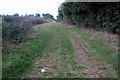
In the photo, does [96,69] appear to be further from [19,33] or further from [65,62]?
[19,33]

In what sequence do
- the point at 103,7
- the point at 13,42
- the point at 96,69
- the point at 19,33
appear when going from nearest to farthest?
the point at 96,69 → the point at 13,42 → the point at 19,33 → the point at 103,7

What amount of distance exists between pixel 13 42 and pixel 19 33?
1215mm

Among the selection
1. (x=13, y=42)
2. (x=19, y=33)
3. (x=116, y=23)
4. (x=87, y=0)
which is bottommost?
(x=13, y=42)

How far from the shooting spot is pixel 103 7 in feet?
46.3

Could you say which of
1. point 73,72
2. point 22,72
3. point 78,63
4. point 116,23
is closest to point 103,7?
point 116,23

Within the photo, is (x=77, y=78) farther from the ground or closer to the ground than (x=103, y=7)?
closer to the ground

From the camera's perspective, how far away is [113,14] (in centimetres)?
1227

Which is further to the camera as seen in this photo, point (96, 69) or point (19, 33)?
point (19, 33)

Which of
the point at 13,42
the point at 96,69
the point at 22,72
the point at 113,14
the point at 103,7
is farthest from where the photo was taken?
the point at 103,7

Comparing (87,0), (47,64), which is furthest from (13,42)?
(87,0)

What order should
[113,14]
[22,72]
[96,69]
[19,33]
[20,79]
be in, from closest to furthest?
[20,79] < [22,72] < [96,69] < [19,33] < [113,14]

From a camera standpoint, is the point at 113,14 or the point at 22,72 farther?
the point at 113,14

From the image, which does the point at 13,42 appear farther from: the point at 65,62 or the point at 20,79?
the point at 20,79

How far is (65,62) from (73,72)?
1166mm
